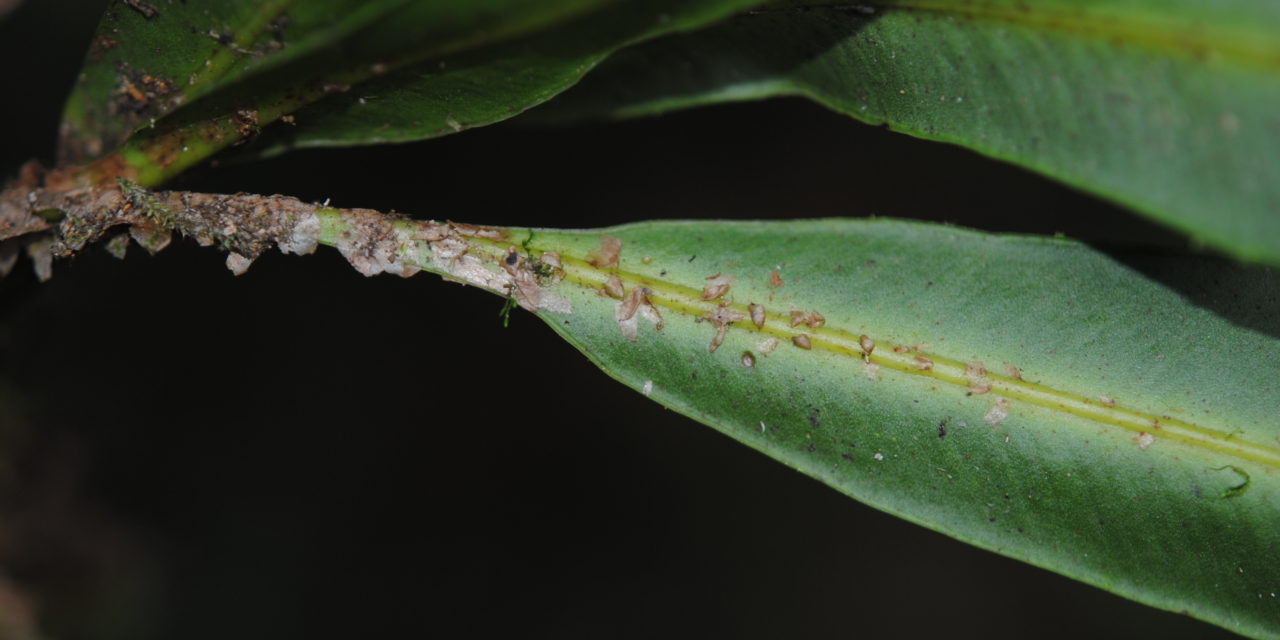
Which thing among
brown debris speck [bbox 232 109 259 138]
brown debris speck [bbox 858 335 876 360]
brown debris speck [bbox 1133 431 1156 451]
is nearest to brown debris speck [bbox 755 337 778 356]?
brown debris speck [bbox 858 335 876 360]

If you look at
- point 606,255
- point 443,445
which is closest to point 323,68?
point 606,255

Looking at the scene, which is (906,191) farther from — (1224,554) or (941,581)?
(1224,554)

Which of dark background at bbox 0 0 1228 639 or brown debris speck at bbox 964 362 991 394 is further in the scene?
dark background at bbox 0 0 1228 639

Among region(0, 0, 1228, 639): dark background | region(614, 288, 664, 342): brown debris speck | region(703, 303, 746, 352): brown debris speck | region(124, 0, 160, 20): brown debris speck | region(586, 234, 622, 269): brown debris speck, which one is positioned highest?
region(124, 0, 160, 20): brown debris speck

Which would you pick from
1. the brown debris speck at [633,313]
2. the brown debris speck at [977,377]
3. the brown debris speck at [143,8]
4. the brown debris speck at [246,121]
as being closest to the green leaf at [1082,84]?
the brown debris speck at [977,377]

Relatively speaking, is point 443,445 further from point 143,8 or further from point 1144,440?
point 1144,440

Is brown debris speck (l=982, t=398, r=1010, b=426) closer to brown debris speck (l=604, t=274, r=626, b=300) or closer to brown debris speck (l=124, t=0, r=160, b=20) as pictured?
brown debris speck (l=604, t=274, r=626, b=300)
